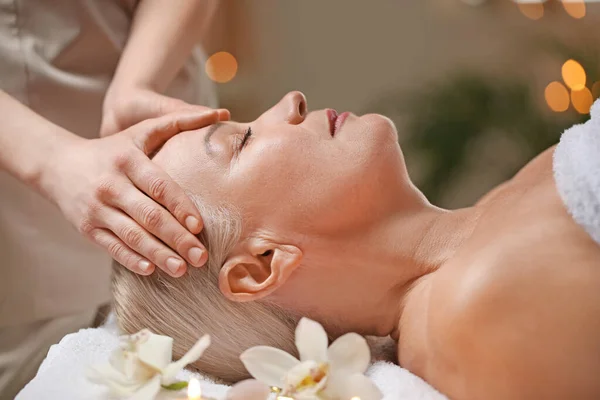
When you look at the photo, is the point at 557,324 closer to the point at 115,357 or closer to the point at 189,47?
the point at 115,357

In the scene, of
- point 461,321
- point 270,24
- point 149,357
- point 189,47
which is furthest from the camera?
point 270,24

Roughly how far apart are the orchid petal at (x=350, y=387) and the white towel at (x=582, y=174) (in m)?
0.37

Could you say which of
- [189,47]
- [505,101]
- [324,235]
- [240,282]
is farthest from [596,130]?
[505,101]

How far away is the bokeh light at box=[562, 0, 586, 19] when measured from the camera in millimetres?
2533

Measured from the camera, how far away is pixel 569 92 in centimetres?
258

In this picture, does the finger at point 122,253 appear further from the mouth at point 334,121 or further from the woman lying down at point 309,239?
the mouth at point 334,121

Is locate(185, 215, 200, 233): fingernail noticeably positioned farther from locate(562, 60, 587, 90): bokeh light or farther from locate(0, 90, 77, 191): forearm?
locate(562, 60, 587, 90): bokeh light

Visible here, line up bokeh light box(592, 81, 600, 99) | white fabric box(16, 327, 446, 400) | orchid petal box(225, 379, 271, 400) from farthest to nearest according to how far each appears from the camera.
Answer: bokeh light box(592, 81, 600, 99) → white fabric box(16, 327, 446, 400) → orchid petal box(225, 379, 271, 400)

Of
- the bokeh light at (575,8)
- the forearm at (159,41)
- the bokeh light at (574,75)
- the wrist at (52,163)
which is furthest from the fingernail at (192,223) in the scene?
the bokeh light at (575,8)

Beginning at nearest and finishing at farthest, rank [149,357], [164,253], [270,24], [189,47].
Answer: [149,357]
[164,253]
[189,47]
[270,24]

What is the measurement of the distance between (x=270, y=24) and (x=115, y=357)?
2.17 metres

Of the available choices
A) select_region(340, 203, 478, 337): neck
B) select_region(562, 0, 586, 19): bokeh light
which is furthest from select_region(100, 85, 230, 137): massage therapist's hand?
select_region(562, 0, 586, 19): bokeh light

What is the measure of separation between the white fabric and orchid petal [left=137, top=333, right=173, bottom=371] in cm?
22

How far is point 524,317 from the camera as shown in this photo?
0.85m
